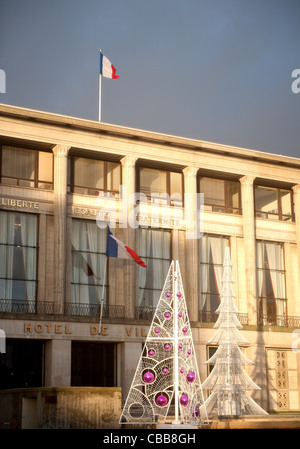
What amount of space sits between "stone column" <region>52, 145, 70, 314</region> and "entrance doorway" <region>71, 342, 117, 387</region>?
3254mm

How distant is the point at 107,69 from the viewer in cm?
4812

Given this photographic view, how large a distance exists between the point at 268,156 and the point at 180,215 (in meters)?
8.29

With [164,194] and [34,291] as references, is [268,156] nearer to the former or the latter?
[164,194]

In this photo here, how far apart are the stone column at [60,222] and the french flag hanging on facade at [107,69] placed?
5.95m

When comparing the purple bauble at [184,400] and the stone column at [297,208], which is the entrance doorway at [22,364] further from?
the stone column at [297,208]

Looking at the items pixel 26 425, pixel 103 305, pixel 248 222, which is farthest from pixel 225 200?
pixel 26 425

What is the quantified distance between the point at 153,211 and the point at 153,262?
3.39 metres

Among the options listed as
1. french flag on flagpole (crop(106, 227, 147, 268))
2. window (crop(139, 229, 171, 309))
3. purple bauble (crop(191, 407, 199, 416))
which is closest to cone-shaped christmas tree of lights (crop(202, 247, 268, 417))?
french flag on flagpole (crop(106, 227, 147, 268))

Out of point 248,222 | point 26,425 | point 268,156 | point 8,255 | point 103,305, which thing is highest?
point 268,156

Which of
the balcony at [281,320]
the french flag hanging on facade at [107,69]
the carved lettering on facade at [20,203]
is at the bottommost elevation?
the balcony at [281,320]

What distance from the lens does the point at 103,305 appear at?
46.2 meters

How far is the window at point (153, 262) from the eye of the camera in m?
47.8

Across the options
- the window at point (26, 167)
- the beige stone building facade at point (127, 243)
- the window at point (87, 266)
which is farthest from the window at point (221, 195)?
the window at point (26, 167)

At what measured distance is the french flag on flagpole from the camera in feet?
143
